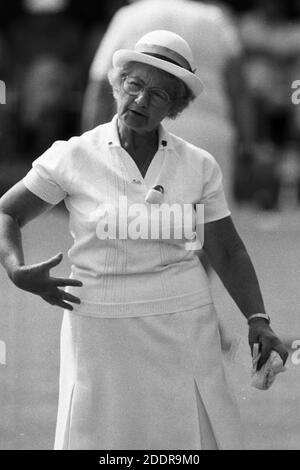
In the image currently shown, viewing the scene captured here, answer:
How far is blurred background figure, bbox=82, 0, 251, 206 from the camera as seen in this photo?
19.2ft

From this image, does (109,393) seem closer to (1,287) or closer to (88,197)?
(88,197)

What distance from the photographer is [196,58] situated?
5.86m

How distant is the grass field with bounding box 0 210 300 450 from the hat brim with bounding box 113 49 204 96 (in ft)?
2.50

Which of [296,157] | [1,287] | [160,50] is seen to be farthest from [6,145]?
[160,50]

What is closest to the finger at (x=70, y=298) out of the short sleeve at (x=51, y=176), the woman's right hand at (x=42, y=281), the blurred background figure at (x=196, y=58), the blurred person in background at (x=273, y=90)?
the woman's right hand at (x=42, y=281)

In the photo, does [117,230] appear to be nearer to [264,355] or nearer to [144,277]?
[144,277]

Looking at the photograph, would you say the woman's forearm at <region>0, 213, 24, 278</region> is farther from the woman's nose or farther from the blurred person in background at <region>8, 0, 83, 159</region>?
the blurred person in background at <region>8, 0, 83, 159</region>

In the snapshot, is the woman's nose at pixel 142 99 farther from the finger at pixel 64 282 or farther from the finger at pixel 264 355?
the finger at pixel 264 355

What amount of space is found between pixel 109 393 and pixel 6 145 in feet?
33.0

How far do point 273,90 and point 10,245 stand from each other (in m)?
10.7

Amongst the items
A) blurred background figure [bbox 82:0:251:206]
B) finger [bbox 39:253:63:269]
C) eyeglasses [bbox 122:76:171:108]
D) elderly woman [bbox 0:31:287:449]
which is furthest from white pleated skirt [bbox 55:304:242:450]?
blurred background figure [bbox 82:0:251:206]

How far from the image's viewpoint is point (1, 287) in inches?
294

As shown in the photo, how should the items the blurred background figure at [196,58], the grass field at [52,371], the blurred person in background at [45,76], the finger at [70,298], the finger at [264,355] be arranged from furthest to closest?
1. the blurred person in background at [45,76]
2. the blurred background figure at [196,58]
3. the grass field at [52,371]
4. the finger at [264,355]
5. the finger at [70,298]

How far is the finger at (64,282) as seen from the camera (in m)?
3.52
